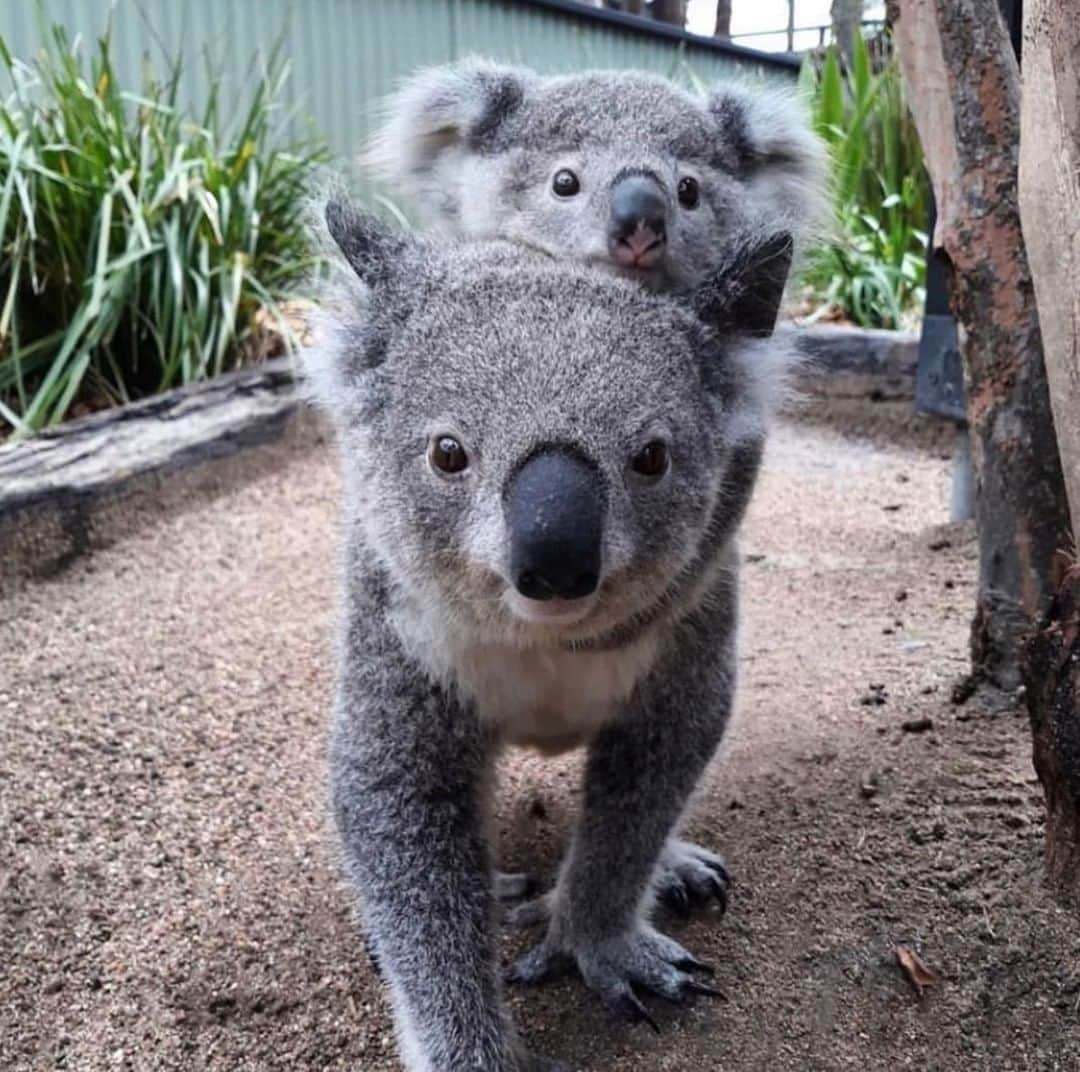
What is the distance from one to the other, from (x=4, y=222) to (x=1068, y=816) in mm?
4114

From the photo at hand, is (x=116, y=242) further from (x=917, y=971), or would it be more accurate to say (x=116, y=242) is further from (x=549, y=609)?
(x=917, y=971)

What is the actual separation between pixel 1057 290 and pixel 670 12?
3436 millimetres

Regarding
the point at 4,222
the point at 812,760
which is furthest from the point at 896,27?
the point at 4,222

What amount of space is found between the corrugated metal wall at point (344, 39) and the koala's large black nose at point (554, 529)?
4.42 metres

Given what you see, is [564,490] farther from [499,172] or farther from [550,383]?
[499,172]

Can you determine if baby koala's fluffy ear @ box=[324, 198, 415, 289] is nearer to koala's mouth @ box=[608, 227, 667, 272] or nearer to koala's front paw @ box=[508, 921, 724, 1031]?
koala's mouth @ box=[608, 227, 667, 272]

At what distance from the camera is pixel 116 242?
5.27 metres

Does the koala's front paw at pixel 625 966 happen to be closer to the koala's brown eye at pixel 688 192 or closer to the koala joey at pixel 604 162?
the koala joey at pixel 604 162

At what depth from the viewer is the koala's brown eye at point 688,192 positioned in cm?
272

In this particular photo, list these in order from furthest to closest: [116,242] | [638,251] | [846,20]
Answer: [116,242] → [846,20] → [638,251]

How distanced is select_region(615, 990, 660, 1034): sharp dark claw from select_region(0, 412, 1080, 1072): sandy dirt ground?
0.07 feet

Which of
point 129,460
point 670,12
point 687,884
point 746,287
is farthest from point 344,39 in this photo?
point 687,884

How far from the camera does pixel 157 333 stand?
521 cm

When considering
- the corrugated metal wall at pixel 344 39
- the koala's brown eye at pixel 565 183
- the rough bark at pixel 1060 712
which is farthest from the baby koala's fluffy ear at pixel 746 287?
the corrugated metal wall at pixel 344 39
